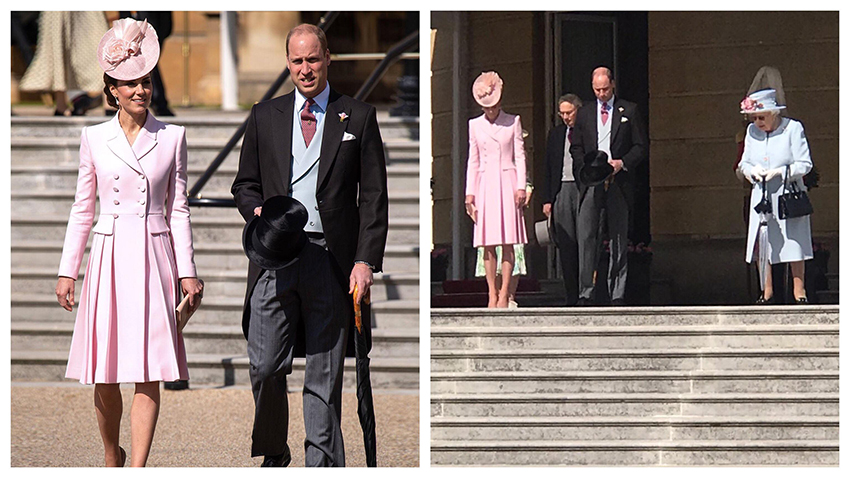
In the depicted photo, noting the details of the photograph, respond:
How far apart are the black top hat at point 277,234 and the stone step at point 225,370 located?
3410 mm

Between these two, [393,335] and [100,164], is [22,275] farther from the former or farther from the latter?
[100,164]

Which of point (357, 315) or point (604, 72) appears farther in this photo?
point (604, 72)

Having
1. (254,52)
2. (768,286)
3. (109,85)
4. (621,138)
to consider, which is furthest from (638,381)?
(254,52)

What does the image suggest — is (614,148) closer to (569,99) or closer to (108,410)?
(569,99)

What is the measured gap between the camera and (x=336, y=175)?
18.3 feet

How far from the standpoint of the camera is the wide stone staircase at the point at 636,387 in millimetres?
6406

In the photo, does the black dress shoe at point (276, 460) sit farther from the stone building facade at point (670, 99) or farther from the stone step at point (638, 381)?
the stone building facade at point (670, 99)

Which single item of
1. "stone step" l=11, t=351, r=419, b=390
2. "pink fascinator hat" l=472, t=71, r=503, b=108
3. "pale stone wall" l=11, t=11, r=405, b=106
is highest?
"pale stone wall" l=11, t=11, r=405, b=106

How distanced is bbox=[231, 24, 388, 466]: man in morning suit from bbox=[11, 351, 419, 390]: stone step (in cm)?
322

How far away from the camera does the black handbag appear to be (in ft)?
21.1

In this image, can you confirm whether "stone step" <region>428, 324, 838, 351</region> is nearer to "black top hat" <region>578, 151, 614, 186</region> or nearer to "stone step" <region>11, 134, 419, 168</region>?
"black top hat" <region>578, 151, 614, 186</region>

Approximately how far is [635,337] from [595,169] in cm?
74

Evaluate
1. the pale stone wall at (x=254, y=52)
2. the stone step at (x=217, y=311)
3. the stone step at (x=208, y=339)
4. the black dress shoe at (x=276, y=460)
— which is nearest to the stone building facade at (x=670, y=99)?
the black dress shoe at (x=276, y=460)

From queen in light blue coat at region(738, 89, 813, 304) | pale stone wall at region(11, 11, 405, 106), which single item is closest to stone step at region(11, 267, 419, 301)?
queen in light blue coat at region(738, 89, 813, 304)
